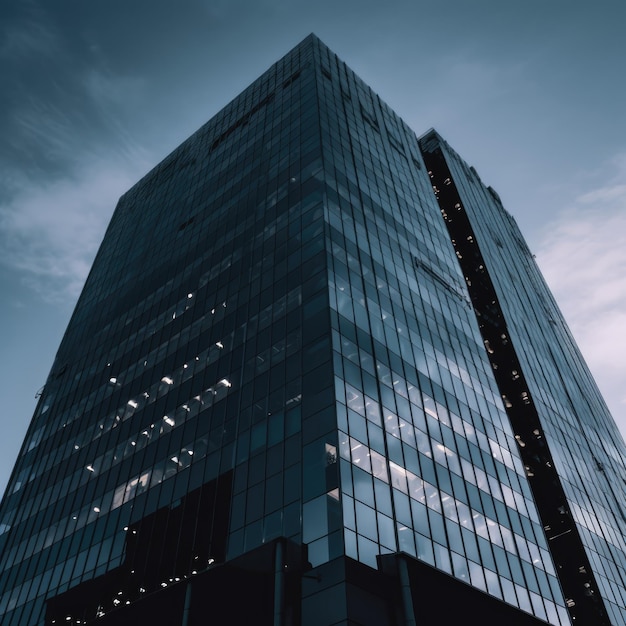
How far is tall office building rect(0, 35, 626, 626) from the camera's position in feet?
106

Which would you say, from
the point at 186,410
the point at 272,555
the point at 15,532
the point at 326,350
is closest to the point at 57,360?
the point at 15,532

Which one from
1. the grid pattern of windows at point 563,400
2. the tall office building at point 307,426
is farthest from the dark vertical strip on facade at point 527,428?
the grid pattern of windows at point 563,400

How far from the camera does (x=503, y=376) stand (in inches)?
2869

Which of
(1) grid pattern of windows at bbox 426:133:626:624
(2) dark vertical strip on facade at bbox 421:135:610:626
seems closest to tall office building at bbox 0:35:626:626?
(2) dark vertical strip on facade at bbox 421:135:610:626

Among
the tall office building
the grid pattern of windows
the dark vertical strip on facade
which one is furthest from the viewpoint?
the grid pattern of windows

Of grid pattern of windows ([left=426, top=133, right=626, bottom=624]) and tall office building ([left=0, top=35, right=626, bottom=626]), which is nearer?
tall office building ([left=0, top=35, right=626, bottom=626])

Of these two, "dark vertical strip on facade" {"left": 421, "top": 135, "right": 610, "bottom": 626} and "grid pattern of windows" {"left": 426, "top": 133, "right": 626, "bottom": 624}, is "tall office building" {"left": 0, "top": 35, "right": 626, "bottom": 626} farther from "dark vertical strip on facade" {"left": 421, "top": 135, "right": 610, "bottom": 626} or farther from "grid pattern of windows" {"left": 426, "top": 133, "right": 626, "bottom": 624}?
"grid pattern of windows" {"left": 426, "top": 133, "right": 626, "bottom": 624}

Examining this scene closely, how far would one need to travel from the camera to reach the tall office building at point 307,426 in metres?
32.3

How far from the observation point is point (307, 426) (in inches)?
1422

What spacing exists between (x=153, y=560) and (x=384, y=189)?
42.7 meters

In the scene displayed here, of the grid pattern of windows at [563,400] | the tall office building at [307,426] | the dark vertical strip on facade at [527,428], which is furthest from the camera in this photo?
→ the grid pattern of windows at [563,400]

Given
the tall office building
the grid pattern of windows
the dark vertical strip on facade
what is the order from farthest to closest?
the grid pattern of windows < the dark vertical strip on facade < the tall office building

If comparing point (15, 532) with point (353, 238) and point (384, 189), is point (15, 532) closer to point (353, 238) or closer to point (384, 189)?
point (353, 238)

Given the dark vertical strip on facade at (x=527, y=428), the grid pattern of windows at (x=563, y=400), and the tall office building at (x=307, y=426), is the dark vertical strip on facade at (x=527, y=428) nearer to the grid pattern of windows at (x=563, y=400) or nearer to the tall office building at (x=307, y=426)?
the tall office building at (x=307, y=426)
